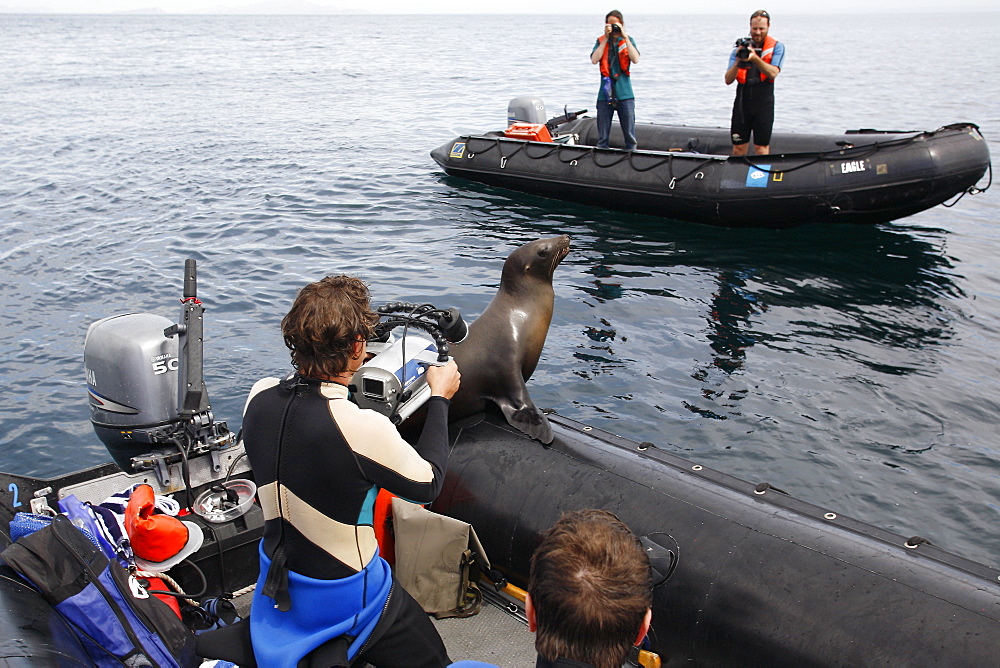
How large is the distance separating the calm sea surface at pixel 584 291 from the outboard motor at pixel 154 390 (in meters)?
2.91

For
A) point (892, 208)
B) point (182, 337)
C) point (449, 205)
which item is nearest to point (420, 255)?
Answer: point (449, 205)

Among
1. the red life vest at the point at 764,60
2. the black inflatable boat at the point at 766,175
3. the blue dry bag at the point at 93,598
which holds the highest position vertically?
the red life vest at the point at 764,60

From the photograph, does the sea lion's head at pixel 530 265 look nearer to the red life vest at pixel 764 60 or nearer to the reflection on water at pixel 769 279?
the reflection on water at pixel 769 279

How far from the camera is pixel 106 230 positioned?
12961 mm

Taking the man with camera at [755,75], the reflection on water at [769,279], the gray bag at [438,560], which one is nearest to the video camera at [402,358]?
the gray bag at [438,560]

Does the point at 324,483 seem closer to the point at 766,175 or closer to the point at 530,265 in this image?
the point at 530,265

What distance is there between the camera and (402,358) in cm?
365

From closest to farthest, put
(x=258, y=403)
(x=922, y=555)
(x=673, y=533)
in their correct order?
(x=258, y=403) → (x=922, y=555) → (x=673, y=533)

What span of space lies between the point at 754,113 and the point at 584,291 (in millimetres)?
3867

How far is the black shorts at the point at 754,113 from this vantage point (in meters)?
11.3

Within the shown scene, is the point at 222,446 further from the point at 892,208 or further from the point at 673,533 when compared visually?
the point at 892,208

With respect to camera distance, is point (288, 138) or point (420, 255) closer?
point (420, 255)

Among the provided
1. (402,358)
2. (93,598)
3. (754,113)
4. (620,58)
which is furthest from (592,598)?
(620,58)

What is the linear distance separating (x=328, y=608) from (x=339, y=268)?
9.28 metres
